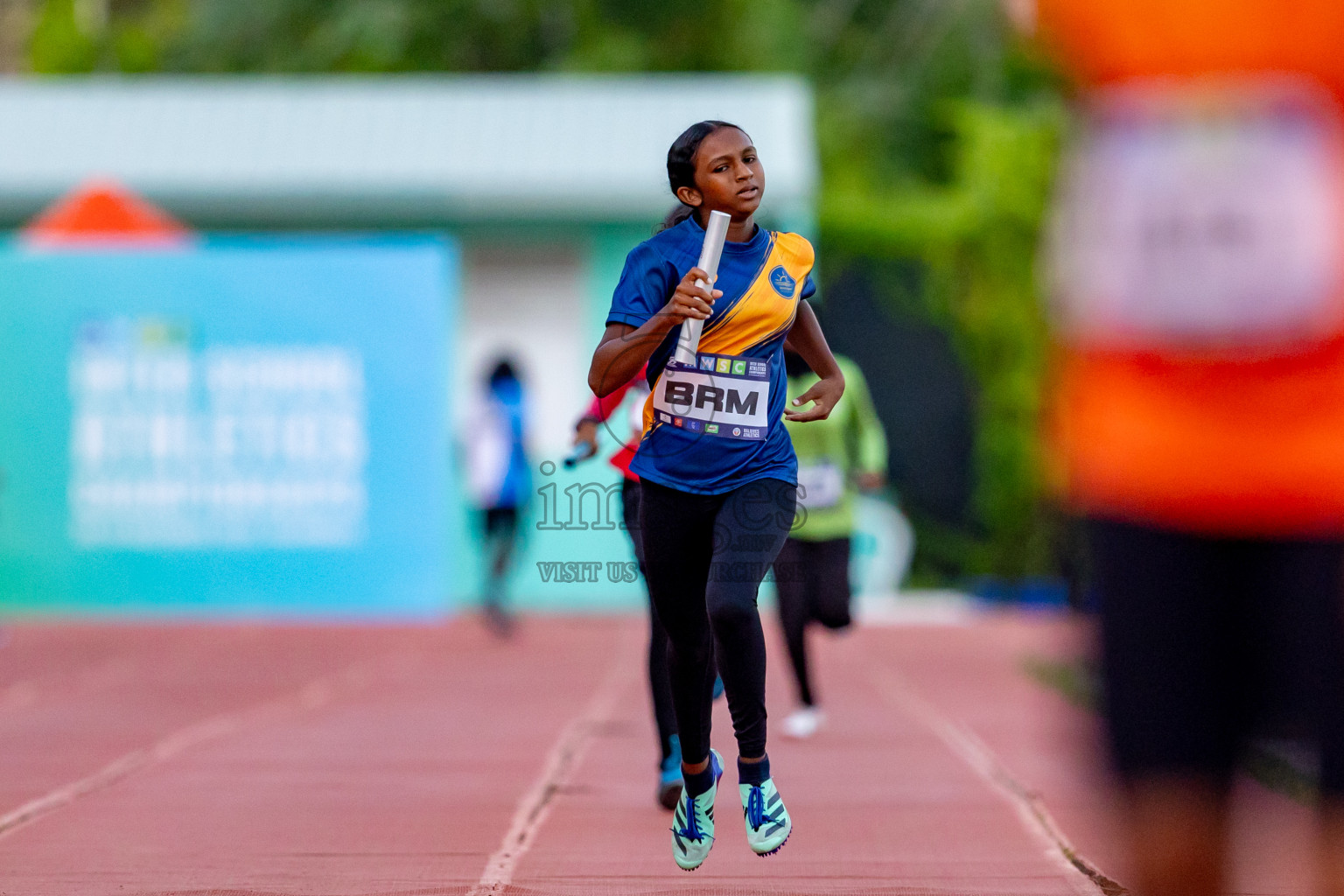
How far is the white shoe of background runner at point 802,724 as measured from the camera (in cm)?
855

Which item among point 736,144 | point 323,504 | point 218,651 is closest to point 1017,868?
point 736,144

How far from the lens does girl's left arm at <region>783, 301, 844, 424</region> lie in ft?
15.0

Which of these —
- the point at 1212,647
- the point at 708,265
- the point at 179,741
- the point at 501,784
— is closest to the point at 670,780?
the point at 501,784

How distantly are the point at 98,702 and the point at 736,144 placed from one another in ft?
23.1

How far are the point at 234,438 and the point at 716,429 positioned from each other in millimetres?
12041

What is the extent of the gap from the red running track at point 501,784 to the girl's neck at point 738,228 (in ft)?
4.21

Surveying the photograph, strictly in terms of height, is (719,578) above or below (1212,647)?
below

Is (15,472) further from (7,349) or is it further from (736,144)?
(736,144)

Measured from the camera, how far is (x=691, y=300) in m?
4.20

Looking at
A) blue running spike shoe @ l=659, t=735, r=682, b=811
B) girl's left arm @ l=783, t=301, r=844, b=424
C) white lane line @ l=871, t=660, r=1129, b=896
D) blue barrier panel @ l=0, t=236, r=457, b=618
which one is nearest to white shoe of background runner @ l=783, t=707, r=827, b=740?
white lane line @ l=871, t=660, r=1129, b=896

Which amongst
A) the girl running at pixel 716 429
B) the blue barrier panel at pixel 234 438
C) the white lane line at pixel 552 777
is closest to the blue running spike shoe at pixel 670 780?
the white lane line at pixel 552 777

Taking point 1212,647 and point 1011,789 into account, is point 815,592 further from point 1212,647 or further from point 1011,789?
point 1212,647

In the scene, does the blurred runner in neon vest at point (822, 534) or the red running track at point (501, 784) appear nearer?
the red running track at point (501, 784)

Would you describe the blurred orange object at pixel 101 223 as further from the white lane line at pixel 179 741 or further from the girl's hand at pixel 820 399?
the girl's hand at pixel 820 399
